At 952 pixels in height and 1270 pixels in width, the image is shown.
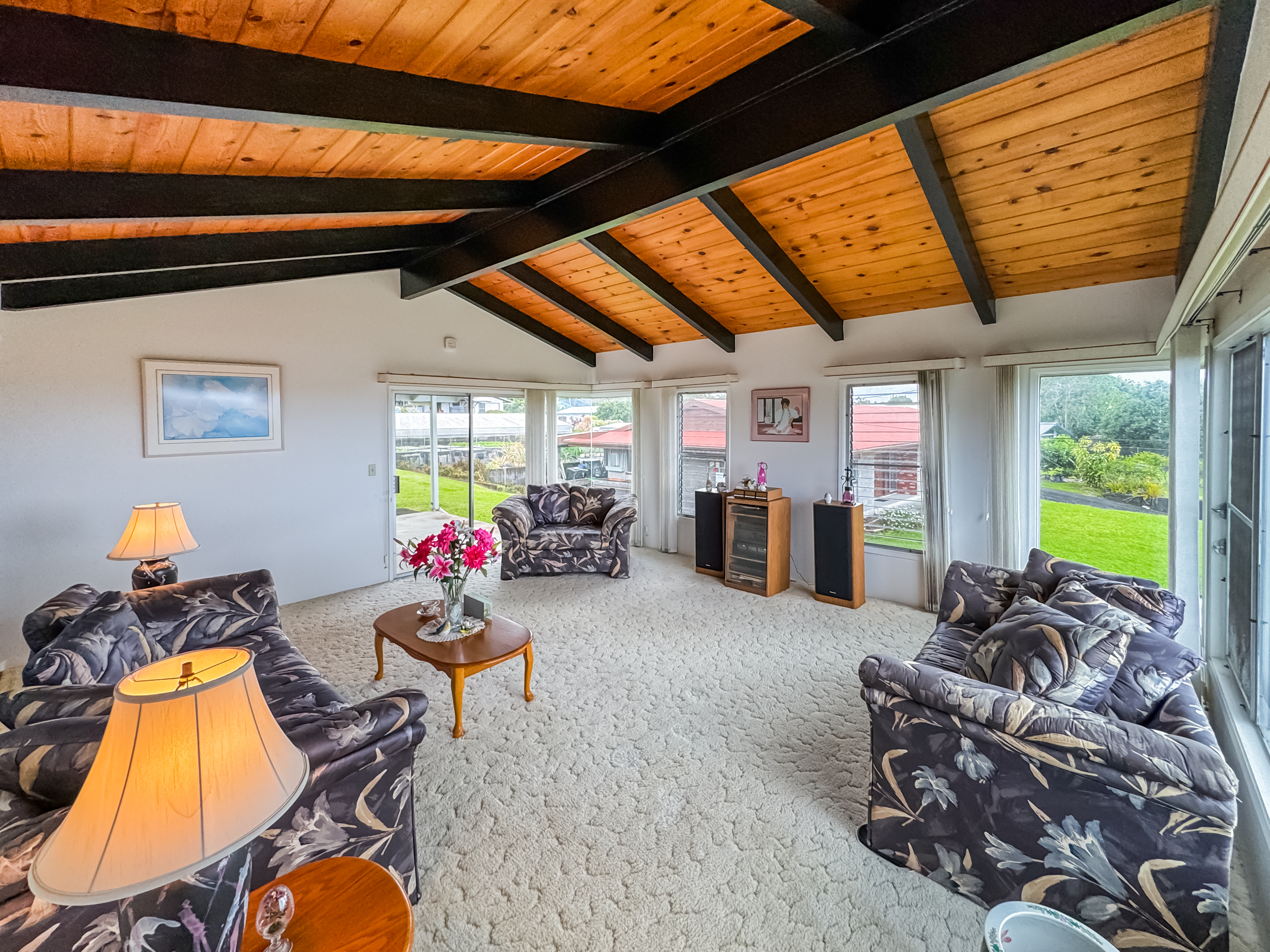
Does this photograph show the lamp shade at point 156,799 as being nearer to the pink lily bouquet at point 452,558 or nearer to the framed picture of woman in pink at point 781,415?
the pink lily bouquet at point 452,558

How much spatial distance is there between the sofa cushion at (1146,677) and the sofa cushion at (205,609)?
379 centimetres

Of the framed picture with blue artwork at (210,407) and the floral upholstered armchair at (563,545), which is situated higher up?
the framed picture with blue artwork at (210,407)

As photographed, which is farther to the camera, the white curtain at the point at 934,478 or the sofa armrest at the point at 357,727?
the white curtain at the point at 934,478

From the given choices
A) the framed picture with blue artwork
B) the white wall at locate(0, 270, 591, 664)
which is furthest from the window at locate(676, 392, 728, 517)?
the framed picture with blue artwork

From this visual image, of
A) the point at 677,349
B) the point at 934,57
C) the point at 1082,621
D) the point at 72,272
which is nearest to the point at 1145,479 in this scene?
the point at 1082,621

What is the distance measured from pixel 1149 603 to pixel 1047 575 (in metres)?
0.52

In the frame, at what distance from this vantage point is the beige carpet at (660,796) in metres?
1.75

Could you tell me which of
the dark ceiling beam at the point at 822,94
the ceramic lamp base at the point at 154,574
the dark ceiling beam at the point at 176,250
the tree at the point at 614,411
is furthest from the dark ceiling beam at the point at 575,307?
the ceramic lamp base at the point at 154,574

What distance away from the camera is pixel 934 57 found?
1.93 metres

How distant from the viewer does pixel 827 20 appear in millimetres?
1804

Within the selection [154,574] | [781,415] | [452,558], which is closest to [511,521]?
[452,558]

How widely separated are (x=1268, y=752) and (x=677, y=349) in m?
5.23

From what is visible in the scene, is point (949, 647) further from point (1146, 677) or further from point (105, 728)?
point (105, 728)

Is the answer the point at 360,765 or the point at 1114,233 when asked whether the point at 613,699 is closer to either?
the point at 360,765
